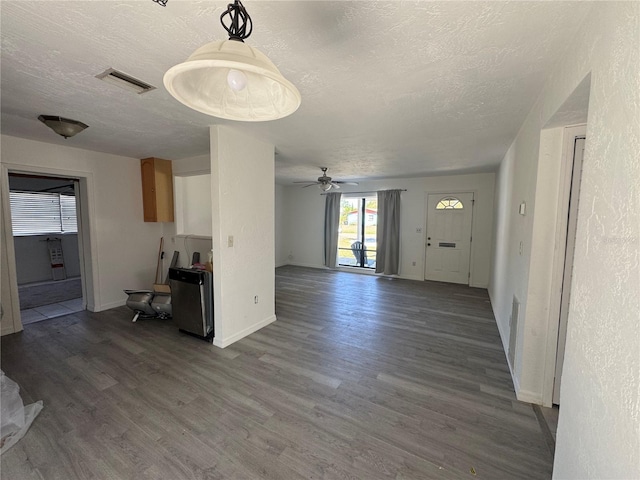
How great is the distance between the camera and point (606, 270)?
0.87m

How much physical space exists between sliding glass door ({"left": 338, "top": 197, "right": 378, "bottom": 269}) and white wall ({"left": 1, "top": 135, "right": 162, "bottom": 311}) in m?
4.21

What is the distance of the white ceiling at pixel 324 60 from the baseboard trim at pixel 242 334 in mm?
2243

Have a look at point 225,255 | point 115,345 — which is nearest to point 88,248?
point 115,345

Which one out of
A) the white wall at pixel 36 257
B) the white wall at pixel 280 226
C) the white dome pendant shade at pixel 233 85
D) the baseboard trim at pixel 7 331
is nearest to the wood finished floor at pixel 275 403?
Answer: the baseboard trim at pixel 7 331

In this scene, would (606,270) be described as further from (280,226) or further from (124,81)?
(280,226)

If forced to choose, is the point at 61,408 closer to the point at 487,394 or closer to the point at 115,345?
the point at 115,345

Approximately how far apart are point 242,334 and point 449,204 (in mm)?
4833

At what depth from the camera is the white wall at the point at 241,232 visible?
8.77 feet

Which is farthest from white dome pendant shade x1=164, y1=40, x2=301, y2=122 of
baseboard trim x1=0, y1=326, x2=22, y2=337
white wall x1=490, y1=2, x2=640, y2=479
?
baseboard trim x1=0, y1=326, x2=22, y2=337

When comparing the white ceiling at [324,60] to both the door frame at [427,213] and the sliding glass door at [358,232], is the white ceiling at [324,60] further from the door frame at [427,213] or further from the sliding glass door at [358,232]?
the sliding glass door at [358,232]

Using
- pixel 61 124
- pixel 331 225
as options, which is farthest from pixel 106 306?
pixel 331 225

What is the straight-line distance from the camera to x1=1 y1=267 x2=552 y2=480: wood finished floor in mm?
1505

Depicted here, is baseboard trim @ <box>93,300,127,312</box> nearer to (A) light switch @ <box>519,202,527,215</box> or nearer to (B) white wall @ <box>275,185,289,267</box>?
(B) white wall @ <box>275,185,289,267</box>

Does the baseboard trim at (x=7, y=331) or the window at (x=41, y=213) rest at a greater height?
the window at (x=41, y=213)
